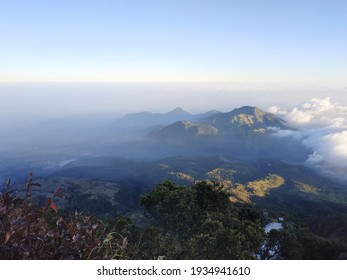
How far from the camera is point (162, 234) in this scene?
29.6 m

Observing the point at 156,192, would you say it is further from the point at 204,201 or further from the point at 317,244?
the point at 317,244

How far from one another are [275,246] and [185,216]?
893 cm

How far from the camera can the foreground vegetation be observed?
4.34 metres

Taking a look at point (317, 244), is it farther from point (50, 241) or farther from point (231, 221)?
point (50, 241)

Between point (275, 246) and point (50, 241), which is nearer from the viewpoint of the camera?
point (50, 241)

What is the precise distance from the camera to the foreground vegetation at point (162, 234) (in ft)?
14.2
